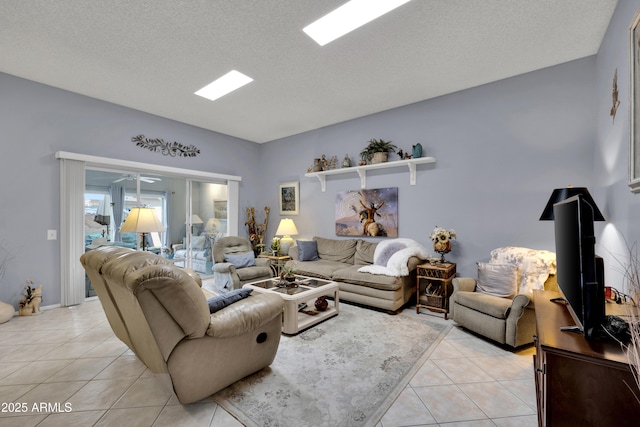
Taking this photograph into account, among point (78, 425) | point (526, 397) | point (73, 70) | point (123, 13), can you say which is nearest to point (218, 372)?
point (78, 425)

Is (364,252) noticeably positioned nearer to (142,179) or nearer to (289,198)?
(289,198)

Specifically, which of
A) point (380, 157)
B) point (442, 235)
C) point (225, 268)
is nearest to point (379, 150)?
point (380, 157)

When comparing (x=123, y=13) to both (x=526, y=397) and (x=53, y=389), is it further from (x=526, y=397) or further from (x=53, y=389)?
(x=526, y=397)

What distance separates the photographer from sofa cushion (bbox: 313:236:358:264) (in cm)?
462

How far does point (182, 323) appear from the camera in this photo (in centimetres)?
161

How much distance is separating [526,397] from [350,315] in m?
1.86

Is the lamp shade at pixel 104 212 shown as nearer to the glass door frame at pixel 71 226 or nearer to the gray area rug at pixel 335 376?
the glass door frame at pixel 71 226

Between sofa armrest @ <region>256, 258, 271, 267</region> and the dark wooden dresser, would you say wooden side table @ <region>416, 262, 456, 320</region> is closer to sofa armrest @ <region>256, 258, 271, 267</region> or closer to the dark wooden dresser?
the dark wooden dresser

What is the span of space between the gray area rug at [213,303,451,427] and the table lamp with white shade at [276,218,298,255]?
2.32 metres

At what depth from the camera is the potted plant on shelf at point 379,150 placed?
14.3ft

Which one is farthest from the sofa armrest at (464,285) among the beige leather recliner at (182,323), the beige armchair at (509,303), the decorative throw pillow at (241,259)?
the decorative throw pillow at (241,259)

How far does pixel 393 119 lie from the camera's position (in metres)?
4.41

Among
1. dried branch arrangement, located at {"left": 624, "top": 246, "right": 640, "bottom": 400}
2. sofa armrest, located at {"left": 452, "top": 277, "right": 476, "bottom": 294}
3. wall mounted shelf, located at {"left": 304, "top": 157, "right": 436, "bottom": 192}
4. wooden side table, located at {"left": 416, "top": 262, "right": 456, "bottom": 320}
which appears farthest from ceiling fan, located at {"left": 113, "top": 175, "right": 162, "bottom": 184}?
dried branch arrangement, located at {"left": 624, "top": 246, "right": 640, "bottom": 400}

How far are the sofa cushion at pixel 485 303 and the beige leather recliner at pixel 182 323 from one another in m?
1.99
